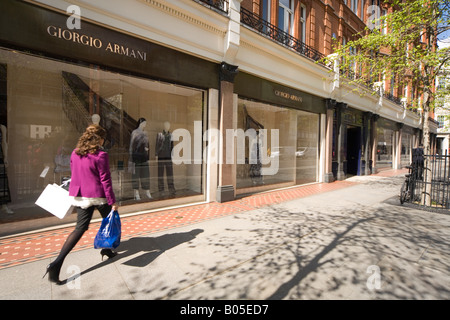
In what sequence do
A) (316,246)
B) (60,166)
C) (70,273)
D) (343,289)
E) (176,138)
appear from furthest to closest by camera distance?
(176,138) < (60,166) < (316,246) < (70,273) < (343,289)

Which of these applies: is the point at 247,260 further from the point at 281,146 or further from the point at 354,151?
the point at 354,151

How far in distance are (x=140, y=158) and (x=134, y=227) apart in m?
2.47

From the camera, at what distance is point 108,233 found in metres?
3.22

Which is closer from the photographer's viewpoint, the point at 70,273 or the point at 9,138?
the point at 70,273

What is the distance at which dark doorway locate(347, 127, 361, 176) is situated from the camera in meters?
15.5

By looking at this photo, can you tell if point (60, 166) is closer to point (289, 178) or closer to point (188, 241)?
point (188, 241)

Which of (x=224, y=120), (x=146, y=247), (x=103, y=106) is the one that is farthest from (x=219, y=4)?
(x=146, y=247)

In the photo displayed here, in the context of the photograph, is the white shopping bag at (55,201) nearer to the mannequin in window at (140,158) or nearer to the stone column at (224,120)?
the mannequin in window at (140,158)

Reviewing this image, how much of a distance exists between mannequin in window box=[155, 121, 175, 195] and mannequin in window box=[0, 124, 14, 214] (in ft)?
11.8

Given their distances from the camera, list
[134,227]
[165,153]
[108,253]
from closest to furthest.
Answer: [108,253] → [134,227] → [165,153]

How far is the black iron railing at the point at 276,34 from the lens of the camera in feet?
26.9

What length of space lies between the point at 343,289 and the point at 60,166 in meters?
7.00
